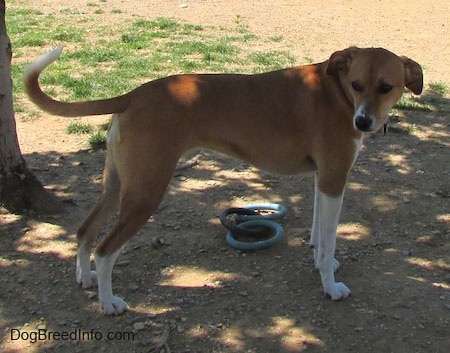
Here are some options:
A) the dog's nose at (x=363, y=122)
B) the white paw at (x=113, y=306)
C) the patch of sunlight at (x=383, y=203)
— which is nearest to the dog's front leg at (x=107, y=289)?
the white paw at (x=113, y=306)

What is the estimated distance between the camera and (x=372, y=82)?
381 cm

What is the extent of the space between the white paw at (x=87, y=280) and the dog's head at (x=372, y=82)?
2.00 metres

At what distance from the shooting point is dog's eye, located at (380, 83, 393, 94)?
381cm

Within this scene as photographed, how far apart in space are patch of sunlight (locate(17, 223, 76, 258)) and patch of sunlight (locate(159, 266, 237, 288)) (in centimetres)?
78

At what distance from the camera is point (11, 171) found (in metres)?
5.03

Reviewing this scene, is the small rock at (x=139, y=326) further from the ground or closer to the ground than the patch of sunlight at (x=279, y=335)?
further from the ground

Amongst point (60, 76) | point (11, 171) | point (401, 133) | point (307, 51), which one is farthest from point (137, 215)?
point (307, 51)

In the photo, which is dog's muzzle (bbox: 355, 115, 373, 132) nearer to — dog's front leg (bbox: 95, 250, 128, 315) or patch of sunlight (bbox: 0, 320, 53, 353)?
dog's front leg (bbox: 95, 250, 128, 315)

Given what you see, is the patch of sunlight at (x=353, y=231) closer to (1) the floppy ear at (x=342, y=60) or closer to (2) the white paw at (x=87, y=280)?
(1) the floppy ear at (x=342, y=60)

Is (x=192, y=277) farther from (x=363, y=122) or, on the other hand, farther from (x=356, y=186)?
(x=356, y=186)

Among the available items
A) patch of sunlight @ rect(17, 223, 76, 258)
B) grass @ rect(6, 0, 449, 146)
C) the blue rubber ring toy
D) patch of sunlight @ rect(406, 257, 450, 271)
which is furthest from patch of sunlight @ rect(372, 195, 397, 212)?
patch of sunlight @ rect(17, 223, 76, 258)

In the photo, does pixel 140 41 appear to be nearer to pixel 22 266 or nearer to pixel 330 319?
pixel 22 266

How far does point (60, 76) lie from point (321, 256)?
18.0 ft

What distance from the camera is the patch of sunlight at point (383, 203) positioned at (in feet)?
18.0
